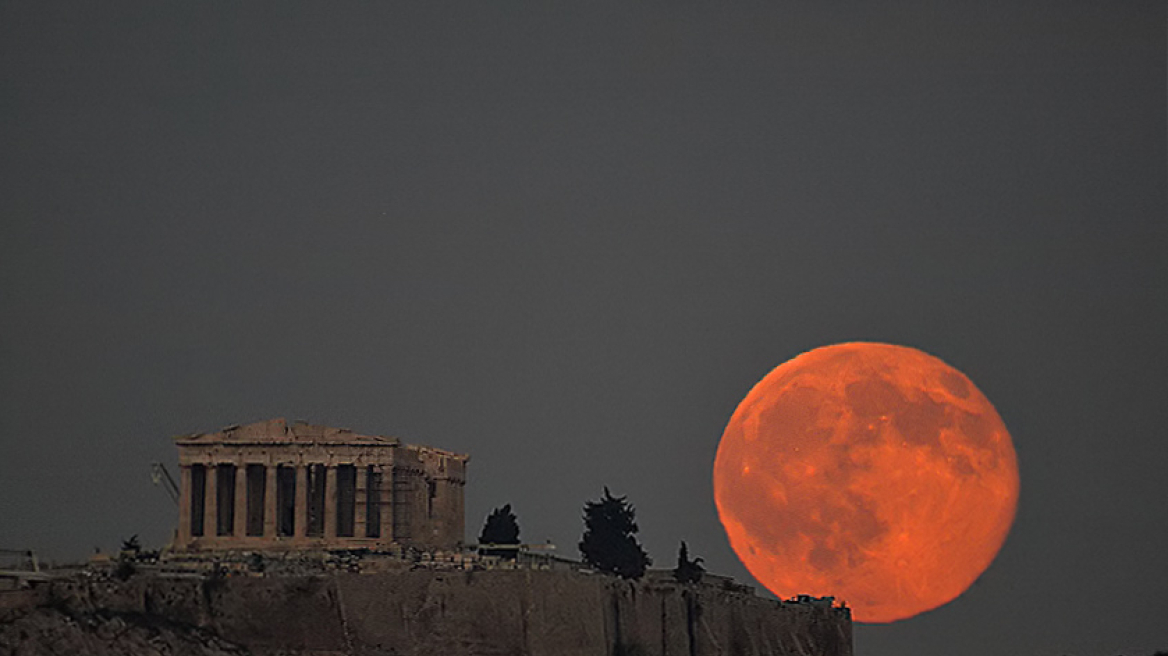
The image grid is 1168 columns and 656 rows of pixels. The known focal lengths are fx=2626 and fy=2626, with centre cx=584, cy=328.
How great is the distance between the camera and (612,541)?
122 m

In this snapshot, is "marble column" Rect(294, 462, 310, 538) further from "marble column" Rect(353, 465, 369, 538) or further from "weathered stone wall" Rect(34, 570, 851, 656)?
"weathered stone wall" Rect(34, 570, 851, 656)

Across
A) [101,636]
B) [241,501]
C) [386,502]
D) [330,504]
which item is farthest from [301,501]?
[101,636]

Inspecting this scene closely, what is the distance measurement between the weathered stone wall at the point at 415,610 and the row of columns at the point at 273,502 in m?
12.3

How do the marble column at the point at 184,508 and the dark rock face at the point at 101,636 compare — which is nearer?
the dark rock face at the point at 101,636

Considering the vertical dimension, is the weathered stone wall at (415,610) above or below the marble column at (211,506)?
A: below

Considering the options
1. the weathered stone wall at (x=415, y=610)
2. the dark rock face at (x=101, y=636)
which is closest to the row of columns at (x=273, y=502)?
the weathered stone wall at (x=415, y=610)

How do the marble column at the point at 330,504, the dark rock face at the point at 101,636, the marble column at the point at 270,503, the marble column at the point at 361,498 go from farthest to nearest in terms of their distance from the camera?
1. the marble column at the point at 361,498
2. the marble column at the point at 330,504
3. the marble column at the point at 270,503
4. the dark rock face at the point at 101,636

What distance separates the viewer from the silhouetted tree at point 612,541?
119875 millimetres

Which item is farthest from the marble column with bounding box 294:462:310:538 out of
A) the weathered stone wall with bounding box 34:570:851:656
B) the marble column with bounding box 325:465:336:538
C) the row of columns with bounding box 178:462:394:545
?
the weathered stone wall with bounding box 34:570:851:656

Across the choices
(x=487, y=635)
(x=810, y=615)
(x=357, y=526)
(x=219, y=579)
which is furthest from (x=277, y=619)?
(x=810, y=615)

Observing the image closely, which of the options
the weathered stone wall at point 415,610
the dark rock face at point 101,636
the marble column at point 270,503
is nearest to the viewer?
the dark rock face at point 101,636

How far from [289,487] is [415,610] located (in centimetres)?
2002

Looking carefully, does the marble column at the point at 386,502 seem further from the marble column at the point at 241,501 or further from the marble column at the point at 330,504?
the marble column at the point at 241,501

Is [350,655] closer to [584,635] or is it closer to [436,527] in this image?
[584,635]
